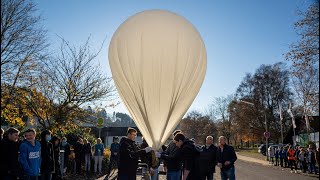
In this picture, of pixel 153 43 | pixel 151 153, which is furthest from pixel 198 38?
pixel 151 153

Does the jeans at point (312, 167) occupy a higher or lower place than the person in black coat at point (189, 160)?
lower

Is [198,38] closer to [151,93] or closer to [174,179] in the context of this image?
[151,93]

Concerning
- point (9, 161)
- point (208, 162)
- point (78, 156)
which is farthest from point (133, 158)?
point (78, 156)

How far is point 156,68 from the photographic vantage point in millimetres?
7023

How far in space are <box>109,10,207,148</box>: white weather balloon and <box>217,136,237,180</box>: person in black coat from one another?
1.97m

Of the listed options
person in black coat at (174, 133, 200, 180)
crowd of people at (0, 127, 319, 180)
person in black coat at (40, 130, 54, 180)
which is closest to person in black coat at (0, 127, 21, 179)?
crowd of people at (0, 127, 319, 180)

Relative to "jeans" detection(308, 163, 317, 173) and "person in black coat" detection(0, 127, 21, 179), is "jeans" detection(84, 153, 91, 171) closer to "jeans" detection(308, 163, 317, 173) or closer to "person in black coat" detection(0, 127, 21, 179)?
"person in black coat" detection(0, 127, 21, 179)

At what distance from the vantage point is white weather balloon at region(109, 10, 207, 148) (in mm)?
6938

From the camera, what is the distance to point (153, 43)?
23.5 ft

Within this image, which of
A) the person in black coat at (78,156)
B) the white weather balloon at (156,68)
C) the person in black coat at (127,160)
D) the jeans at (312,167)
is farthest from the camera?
the jeans at (312,167)

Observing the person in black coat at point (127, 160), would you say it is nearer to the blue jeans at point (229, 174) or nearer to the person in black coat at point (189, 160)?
the person in black coat at point (189, 160)

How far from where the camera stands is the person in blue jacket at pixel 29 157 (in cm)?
646

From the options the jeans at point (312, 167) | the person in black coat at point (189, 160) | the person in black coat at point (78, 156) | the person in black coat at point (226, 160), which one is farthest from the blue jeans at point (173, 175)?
the jeans at point (312, 167)

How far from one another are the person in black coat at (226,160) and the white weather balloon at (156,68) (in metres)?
1.97
